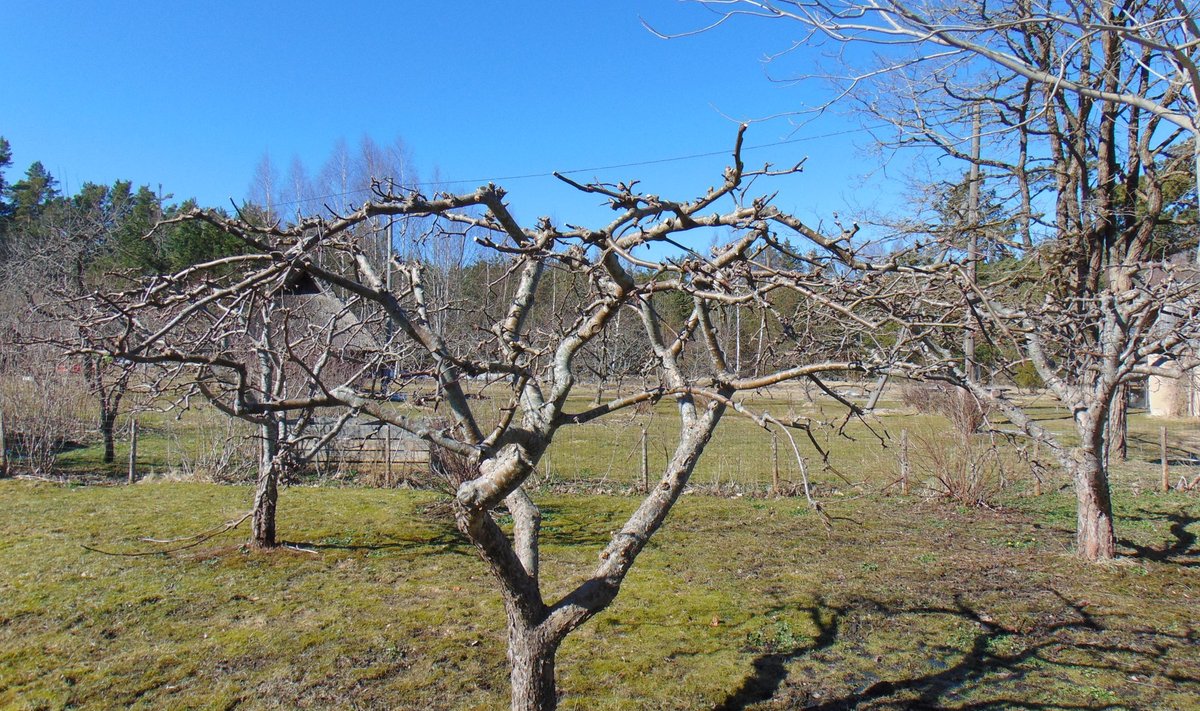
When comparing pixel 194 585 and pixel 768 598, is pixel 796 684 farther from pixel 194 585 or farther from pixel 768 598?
pixel 194 585

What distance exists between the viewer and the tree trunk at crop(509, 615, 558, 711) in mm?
3395

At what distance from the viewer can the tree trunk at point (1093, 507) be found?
272 inches

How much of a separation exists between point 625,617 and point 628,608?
20 centimetres

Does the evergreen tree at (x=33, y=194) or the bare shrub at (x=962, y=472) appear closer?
the bare shrub at (x=962, y=472)

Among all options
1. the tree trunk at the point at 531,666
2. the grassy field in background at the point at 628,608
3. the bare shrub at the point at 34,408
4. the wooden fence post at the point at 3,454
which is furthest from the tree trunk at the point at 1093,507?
the wooden fence post at the point at 3,454

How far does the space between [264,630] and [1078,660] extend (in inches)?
223

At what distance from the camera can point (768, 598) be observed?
6.36 meters

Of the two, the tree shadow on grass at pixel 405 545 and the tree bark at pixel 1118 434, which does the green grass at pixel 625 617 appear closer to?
the tree shadow on grass at pixel 405 545

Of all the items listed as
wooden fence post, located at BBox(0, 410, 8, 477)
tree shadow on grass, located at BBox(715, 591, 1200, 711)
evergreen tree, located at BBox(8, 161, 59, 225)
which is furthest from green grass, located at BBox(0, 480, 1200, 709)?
evergreen tree, located at BBox(8, 161, 59, 225)

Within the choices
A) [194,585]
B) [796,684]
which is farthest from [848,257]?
[194,585]

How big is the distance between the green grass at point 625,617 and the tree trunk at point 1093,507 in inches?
10.0

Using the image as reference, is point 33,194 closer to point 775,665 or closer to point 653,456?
point 653,456

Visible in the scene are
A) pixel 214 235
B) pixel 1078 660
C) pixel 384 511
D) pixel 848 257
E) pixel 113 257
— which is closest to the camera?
pixel 848 257

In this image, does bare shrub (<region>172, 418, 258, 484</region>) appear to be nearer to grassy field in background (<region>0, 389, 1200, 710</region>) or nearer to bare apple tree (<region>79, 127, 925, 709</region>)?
grassy field in background (<region>0, 389, 1200, 710</region>)
